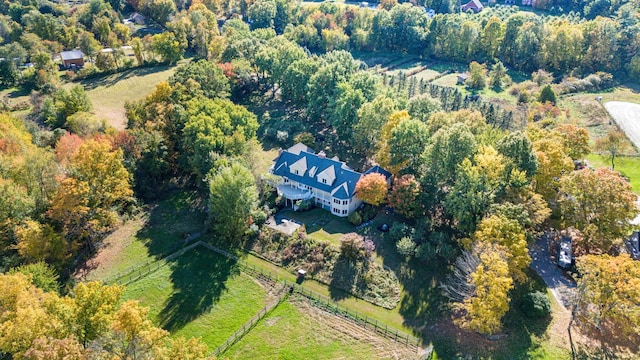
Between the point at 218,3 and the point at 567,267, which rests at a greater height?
the point at 218,3

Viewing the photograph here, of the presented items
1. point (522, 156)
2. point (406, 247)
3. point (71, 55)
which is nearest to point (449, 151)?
point (522, 156)

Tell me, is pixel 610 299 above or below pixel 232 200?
below

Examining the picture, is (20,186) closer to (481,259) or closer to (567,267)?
(481,259)

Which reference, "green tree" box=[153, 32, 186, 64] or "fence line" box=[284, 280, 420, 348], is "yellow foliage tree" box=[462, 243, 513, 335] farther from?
"green tree" box=[153, 32, 186, 64]

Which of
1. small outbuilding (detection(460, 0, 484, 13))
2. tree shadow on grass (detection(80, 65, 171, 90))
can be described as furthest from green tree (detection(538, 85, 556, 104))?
tree shadow on grass (detection(80, 65, 171, 90))

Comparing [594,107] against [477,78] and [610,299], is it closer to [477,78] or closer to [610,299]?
[477,78]

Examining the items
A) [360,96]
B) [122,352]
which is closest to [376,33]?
[360,96]
